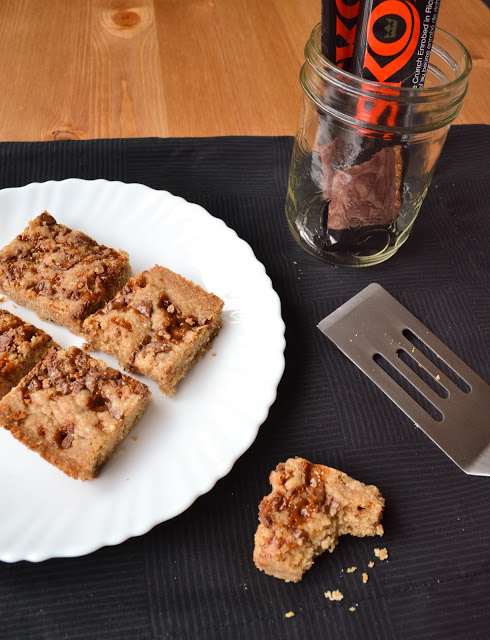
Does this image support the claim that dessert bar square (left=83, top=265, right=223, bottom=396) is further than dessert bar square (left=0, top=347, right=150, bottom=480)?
Yes

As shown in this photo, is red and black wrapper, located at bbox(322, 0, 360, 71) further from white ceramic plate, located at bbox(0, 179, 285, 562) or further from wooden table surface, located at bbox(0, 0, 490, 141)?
wooden table surface, located at bbox(0, 0, 490, 141)

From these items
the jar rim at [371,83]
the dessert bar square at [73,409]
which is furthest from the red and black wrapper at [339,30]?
the dessert bar square at [73,409]

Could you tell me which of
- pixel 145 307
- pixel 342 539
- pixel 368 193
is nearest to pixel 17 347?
pixel 145 307

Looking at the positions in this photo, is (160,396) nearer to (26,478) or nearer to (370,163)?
(26,478)

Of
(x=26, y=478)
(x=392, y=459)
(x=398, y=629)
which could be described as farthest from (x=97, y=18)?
(x=398, y=629)

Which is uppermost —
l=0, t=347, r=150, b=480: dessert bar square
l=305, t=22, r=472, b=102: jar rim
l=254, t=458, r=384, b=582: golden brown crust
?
l=305, t=22, r=472, b=102: jar rim

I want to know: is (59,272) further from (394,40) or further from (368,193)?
(394,40)

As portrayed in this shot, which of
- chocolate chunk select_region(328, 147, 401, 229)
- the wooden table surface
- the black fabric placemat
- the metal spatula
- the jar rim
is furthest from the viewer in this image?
the wooden table surface

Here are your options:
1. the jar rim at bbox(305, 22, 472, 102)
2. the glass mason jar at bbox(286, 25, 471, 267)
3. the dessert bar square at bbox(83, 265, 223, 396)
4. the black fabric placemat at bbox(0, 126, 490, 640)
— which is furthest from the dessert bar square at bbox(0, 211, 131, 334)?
the jar rim at bbox(305, 22, 472, 102)
